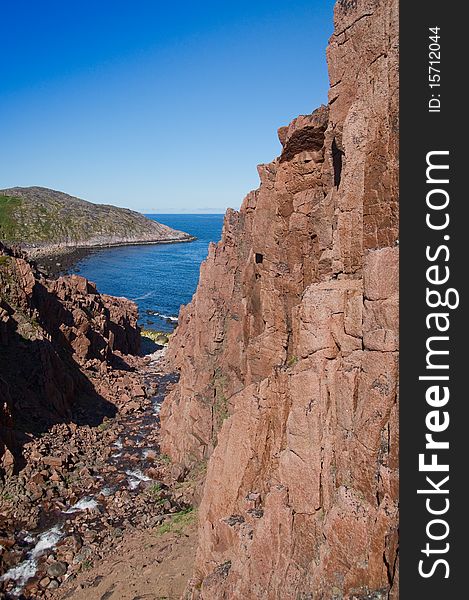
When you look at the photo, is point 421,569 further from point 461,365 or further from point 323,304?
point 323,304

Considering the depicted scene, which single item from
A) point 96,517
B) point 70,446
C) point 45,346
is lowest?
point 96,517

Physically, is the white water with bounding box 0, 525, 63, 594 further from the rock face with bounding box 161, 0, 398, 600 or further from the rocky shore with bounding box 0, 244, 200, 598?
the rock face with bounding box 161, 0, 398, 600

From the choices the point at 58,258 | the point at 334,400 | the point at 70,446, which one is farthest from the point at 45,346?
the point at 58,258

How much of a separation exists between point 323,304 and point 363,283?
68.6 inches

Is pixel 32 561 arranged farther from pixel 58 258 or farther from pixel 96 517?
pixel 58 258

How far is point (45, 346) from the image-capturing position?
46906 millimetres

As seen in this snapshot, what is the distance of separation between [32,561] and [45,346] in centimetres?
2366

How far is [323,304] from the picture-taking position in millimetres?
15508

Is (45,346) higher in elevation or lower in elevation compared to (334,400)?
lower

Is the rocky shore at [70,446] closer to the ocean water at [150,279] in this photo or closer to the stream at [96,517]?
the stream at [96,517]

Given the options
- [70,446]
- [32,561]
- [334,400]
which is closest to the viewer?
[334,400]

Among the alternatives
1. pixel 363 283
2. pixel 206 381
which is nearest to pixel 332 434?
pixel 363 283

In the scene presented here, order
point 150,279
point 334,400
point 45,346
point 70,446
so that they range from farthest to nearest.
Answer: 1. point 150,279
2. point 45,346
3. point 70,446
4. point 334,400

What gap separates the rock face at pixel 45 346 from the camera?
39.9 meters
